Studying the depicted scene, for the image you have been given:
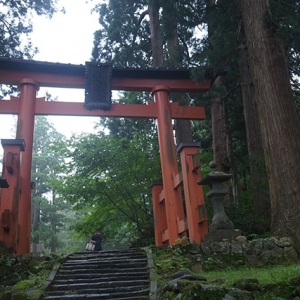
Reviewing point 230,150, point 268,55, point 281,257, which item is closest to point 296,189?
point 281,257

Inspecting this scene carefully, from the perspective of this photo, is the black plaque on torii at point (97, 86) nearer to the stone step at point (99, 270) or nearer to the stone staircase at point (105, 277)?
the stone staircase at point (105, 277)

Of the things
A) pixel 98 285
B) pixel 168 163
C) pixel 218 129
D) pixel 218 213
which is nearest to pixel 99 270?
pixel 98 285

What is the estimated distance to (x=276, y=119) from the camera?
757cm

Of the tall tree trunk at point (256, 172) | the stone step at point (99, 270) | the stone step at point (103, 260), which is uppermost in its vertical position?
the tall tree trunk at point (256, 172)

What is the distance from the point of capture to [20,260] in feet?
23.0

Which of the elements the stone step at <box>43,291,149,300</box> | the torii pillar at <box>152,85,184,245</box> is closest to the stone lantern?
the torii pillar at <box>152,85,184,245</box>

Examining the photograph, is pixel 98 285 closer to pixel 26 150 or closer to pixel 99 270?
pixel 99 270

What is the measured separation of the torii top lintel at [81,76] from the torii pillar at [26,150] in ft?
1.07

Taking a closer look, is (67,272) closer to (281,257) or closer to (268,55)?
(281,257)

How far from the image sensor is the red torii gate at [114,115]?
25.6 feet

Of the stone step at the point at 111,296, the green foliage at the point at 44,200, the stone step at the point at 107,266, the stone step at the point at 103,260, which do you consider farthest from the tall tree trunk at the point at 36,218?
the stone step at the point at 111,296

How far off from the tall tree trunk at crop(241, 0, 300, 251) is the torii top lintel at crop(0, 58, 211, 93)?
2639 millimetres

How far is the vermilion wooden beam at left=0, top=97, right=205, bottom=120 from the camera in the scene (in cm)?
965

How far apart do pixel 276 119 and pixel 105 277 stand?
4.54 meters
